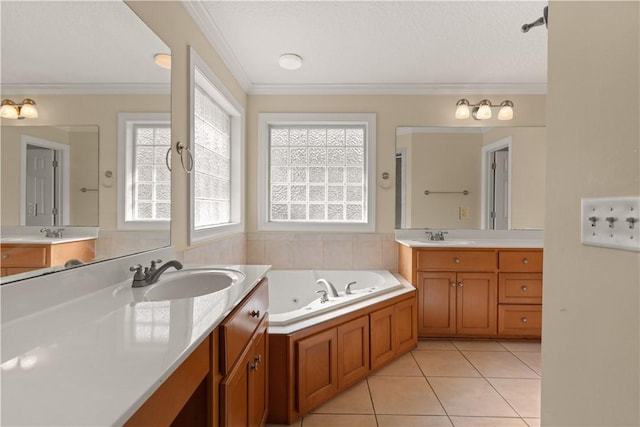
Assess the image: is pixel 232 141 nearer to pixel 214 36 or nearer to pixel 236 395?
pixel 214 36

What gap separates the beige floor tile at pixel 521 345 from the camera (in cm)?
271

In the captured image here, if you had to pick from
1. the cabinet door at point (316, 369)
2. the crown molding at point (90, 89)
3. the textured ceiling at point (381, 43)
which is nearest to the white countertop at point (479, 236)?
the textured ceiling at point (381, 43)

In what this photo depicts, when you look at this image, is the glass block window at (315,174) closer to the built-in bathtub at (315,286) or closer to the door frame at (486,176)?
the built-in bathtub at (315,286)

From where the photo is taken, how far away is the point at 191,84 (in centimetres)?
197

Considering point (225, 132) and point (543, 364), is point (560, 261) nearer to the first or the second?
point (543, 364)

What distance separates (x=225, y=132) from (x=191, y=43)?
101cm

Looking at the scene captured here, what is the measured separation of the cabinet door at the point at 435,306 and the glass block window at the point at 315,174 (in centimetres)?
93

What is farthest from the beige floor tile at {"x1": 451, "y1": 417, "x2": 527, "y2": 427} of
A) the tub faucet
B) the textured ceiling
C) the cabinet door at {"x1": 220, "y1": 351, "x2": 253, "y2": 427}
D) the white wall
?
the textured ceiling

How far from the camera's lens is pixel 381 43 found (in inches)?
96.0

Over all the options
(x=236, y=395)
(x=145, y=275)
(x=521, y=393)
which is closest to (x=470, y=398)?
(x=521, y=393)

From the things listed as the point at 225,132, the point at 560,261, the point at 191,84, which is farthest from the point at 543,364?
the point at 225,132

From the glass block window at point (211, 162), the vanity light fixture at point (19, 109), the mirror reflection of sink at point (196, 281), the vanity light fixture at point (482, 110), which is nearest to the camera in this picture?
the vanity light fixture at point (19, 109)

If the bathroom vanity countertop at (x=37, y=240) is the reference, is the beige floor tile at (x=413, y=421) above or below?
below

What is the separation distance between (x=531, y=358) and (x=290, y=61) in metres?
3.03
